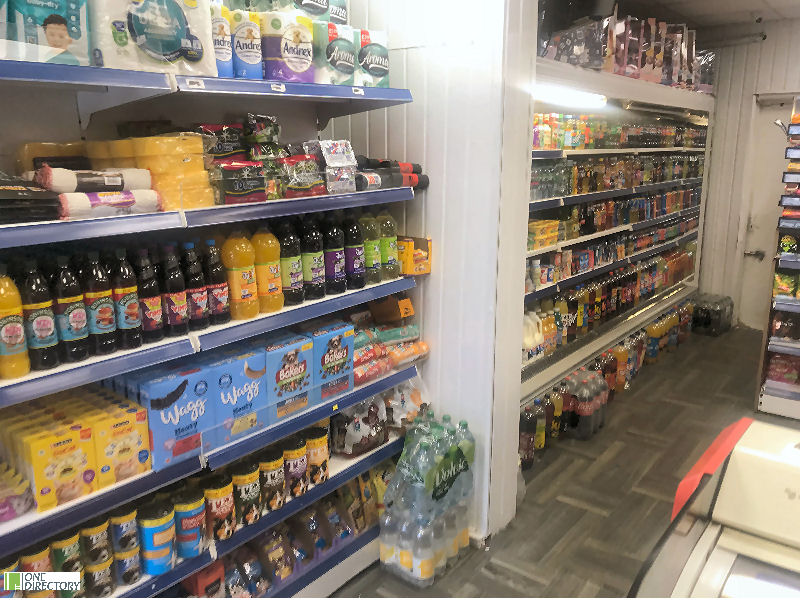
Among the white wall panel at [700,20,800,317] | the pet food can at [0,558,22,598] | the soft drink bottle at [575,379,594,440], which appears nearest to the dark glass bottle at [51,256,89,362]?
the pet food can at [0,558,22,598]

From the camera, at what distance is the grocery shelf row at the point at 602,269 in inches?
171

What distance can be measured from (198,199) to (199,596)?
153cm

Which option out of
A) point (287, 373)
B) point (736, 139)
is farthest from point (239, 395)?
point (736, 139)

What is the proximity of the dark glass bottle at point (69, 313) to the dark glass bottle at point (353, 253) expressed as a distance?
118cm

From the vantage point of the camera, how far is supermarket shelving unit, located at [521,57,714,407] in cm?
416

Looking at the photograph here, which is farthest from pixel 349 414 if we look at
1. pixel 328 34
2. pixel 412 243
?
pixel 328 34

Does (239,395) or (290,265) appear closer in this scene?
(239,395)

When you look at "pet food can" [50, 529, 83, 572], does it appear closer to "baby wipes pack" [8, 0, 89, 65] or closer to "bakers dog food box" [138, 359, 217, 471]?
"bakers dog food box" [138, 359, 217, 471]

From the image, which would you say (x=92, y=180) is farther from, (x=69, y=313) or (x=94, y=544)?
(x=94, y=544)

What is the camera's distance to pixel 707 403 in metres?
5.07

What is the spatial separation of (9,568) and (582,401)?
348 centimetres

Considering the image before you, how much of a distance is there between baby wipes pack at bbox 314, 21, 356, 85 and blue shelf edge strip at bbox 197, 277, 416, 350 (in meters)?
0.90

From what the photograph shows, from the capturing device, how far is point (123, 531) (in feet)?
7.02

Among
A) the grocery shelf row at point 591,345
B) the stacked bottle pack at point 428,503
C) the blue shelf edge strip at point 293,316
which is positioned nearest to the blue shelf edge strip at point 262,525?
the stacked bottle pack at point 428,503
